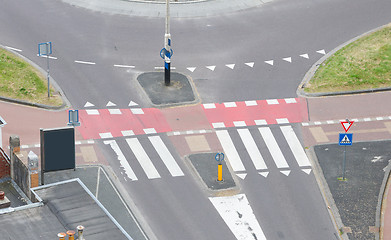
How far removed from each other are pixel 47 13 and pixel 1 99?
45.0ft

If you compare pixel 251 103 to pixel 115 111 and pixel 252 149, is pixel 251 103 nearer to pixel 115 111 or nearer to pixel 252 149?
pixel 252 149

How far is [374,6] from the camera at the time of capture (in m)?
85.6

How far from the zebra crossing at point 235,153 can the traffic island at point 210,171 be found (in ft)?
2.55

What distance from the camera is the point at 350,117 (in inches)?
2815

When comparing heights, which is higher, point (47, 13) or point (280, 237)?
point (47, 13)

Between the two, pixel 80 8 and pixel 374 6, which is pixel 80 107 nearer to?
pixel 80 8

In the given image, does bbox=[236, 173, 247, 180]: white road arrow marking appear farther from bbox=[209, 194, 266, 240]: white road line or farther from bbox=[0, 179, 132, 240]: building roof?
bbox=[0, 179, 132, 240]: building roof

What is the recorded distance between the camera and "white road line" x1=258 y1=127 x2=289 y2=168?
6606 centimetres

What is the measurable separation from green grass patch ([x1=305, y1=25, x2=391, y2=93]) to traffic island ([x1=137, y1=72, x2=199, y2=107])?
317 inches

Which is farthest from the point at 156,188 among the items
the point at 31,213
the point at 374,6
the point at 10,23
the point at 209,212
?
the point at 374,6

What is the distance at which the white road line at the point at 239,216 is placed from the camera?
60.0 meters

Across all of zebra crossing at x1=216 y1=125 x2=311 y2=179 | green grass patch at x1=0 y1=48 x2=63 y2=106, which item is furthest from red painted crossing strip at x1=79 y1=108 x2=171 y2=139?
zebra crossing at x1=216 y1=125 x2=311 y2=179

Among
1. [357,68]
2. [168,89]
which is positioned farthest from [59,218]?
[357,68]

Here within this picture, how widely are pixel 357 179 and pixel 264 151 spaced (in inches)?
234
